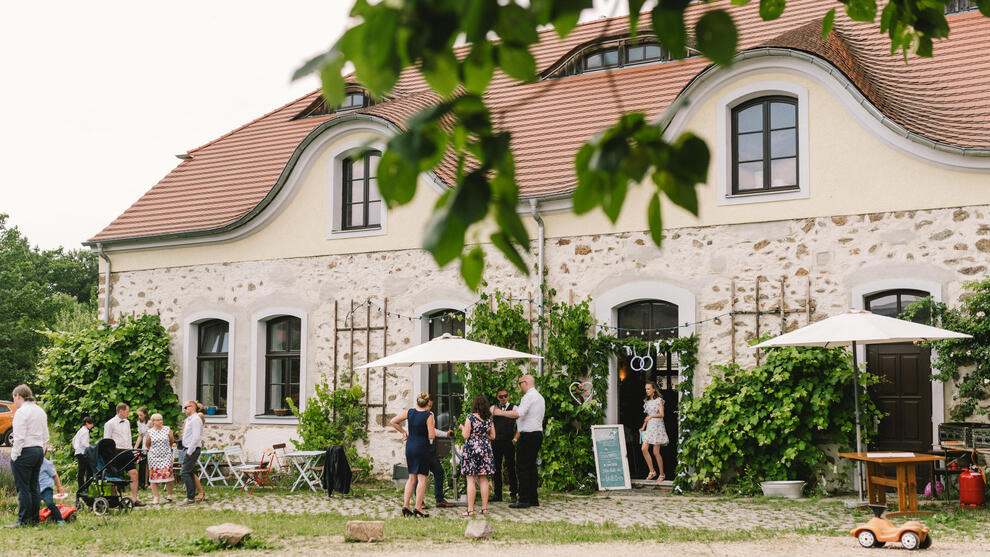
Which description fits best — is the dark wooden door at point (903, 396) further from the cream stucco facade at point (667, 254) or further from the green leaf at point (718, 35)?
the green leaf at point (718, 35)

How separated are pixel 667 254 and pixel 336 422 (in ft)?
18.4

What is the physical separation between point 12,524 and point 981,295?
10.8m

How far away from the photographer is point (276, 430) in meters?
16.2

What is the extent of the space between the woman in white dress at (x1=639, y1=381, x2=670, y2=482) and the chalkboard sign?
368 millimetres

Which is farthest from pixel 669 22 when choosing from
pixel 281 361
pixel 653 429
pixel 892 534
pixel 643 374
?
pixel 281 361

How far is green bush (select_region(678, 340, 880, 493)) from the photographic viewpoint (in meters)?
12.2

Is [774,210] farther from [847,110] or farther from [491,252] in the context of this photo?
[491,252]

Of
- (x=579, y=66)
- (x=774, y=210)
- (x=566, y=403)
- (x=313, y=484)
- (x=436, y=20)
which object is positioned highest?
(x=579, y=66)

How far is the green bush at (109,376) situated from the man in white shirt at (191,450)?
3.47 meters

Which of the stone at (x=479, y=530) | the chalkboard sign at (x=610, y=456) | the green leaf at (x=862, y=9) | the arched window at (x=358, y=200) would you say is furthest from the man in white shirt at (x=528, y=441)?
the green leaf at (x=862, y=9)

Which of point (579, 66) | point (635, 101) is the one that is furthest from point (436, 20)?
point (579, 66)

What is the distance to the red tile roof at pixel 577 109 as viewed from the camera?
1326 centimetres

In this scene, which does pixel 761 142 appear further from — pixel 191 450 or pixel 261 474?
pixel 261 474

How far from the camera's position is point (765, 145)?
1330 cm
